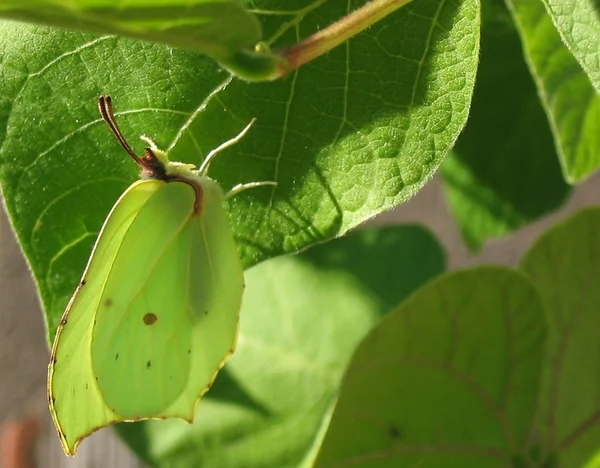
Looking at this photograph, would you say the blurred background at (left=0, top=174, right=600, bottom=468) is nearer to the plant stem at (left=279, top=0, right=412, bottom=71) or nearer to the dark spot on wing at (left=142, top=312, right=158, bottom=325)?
the dark spot on wing at (left=142, top=312, right=158, bottom=325)

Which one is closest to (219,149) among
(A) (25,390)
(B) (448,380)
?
(B) (448,380)

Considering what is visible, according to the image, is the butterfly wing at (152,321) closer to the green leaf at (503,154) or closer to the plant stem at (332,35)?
the plant stem at (332,35)

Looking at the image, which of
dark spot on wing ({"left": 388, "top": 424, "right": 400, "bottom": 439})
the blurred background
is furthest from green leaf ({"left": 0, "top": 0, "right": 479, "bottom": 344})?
the blurred background

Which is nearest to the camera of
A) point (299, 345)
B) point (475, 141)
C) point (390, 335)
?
point (390, 335)

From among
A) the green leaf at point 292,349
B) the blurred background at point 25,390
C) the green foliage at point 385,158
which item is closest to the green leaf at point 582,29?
the green foliage at point 385,158

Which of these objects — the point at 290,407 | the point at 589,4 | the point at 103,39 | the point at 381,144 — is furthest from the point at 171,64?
the point at 290,407

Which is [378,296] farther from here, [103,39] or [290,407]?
[103,39]
